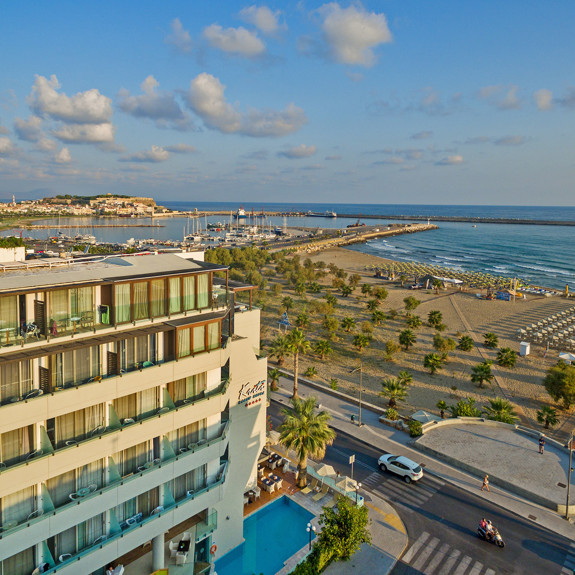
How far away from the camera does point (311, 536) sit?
2203 cm

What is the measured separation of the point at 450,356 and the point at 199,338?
43.4 meters

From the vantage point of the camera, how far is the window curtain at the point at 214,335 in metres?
18.0

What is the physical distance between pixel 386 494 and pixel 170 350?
1739 cm

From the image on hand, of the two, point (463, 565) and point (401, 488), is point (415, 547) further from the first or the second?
point (401, 488)

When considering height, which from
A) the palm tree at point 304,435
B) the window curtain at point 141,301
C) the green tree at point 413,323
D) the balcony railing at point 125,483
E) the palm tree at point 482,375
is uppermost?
the window curtain at point 141,301

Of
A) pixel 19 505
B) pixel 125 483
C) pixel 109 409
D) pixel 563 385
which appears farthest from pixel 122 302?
pixel 563 385

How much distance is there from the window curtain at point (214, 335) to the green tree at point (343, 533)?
10093 mm

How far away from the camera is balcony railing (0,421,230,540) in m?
12.7

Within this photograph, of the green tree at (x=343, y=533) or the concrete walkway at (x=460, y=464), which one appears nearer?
the green tree at (x=343, y=533)

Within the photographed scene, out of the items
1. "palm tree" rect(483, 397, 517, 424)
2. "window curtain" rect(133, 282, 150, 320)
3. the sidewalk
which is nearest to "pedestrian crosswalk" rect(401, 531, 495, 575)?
the sidewalk

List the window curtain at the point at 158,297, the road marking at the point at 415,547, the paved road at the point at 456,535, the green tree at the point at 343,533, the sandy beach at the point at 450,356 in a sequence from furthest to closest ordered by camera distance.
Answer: the sandy beach at the point at 450,356
the road marking at the point at 415,547
the paved road at the point at 456,535
the green tree at the point at 343,533
the window curtain at the point at 158,297

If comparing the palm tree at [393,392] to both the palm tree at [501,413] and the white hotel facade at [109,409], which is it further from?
the white hotel facade at [109,409]

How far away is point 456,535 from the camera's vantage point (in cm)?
2231

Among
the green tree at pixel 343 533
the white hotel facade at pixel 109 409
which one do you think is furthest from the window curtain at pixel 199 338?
the green tree at pixel 343 533
